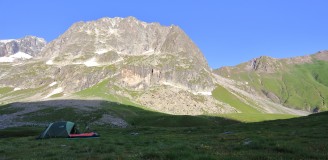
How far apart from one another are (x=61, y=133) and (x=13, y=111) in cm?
16365

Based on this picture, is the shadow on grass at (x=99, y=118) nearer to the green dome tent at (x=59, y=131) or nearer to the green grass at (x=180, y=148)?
the green dome tent at (x=59, y=131)

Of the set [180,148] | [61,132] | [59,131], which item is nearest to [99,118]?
[59,131]

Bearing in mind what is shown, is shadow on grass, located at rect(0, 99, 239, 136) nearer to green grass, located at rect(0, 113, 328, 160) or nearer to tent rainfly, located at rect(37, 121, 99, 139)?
tent rainfly, located at rect(37, 121, 99, 139)

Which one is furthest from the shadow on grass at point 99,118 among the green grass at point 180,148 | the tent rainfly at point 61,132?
the green grass at point 180,148

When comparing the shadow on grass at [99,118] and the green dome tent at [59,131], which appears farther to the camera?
the shadow on grass at [99,118]

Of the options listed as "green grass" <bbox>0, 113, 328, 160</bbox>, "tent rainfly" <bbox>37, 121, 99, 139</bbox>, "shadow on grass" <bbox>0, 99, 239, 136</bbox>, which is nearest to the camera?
"green grass" <bbox>0, 113, 328, 160</bbox>

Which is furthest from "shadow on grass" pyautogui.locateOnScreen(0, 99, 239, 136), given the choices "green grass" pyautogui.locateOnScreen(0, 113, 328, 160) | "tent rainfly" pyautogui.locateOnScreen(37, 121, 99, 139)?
"green grass" pyautogui.locateOnScreen(0, 113, 328, 160)

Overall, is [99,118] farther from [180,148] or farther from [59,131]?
[180,148]

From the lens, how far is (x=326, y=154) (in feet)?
57.9

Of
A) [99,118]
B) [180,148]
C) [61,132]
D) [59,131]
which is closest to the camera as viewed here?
[180,148]

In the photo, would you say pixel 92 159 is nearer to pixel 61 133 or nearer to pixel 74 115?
pixel 61 133

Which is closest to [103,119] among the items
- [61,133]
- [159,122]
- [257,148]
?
[159,122]

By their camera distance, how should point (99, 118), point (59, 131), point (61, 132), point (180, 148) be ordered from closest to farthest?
point (180, 148) < point (61, 132) < point (59, 131) < point (99, 118)

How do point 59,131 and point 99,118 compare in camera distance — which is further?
point 99,118
